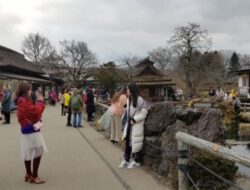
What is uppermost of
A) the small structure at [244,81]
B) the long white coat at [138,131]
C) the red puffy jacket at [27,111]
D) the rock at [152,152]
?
the small structure at [244,81]

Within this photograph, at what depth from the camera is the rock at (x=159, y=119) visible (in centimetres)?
995

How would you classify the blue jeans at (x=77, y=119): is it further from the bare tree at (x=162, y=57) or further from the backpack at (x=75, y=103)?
the bare tree at (x=162, y=57)

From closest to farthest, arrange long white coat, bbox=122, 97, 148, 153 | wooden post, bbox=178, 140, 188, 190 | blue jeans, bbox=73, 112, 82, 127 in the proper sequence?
1. wooden post, bbox=178, 140, 188, 190
2. long white coat, bbox=122, 97, 148, 153
3. blue jeans, bbox=73, 112, 82, 127

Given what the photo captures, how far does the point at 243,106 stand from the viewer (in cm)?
3841

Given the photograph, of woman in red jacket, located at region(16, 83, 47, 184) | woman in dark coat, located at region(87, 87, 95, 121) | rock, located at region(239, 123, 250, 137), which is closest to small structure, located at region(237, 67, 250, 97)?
rock, located at region(239, 123, 250, 137)

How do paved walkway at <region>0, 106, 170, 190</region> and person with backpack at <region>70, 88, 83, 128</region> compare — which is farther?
person with backpack at <region>70, 88, 83, 128</region>

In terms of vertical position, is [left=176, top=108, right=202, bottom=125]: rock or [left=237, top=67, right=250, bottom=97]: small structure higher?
[left=237, top=67, right=250, bottom=97]: small structure

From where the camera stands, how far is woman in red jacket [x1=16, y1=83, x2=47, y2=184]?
8391mm

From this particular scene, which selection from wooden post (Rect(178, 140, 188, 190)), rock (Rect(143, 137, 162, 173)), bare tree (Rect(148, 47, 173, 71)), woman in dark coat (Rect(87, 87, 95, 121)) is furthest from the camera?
bare tree (Rect(148, 47, 173, 71))

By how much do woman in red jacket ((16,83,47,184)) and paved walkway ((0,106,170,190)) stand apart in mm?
511

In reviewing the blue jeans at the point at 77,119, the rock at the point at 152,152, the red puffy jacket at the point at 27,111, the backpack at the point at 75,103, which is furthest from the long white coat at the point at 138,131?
the blue jeans at the point at 77,119

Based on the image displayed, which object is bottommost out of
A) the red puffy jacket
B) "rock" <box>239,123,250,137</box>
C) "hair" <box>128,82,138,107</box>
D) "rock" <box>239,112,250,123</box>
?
"rock" <box>239,123,250,137</box>

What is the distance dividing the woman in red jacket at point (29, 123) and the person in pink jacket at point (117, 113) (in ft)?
15.7

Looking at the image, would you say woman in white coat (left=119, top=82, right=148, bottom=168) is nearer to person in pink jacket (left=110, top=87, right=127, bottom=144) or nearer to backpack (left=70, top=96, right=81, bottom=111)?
person in pink jacket (left=110, top=87, right=127, bottom=144)
